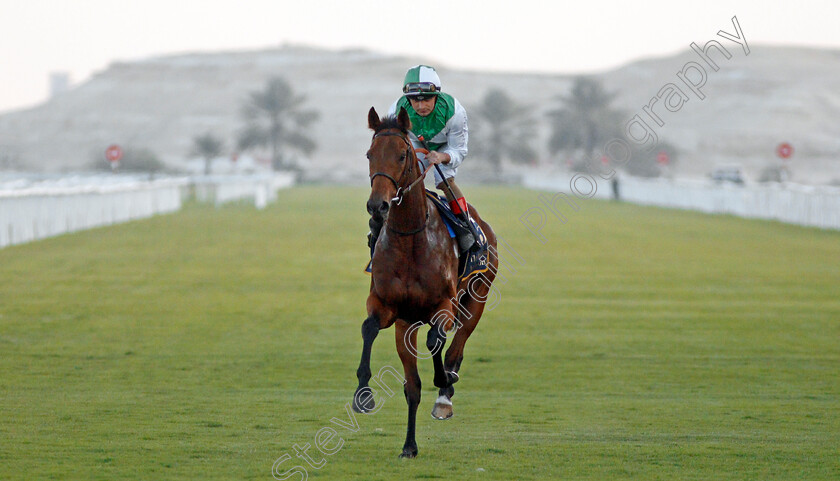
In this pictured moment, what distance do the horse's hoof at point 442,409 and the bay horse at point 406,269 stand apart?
0.36m

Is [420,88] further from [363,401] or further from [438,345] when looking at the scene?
[363,401]

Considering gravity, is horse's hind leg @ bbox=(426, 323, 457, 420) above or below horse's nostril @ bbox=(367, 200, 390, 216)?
below

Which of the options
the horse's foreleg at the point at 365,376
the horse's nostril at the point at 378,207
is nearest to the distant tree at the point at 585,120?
the horse's foreleg at the point at 365,376

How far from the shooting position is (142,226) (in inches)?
1358

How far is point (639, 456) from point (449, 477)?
1.34 metres

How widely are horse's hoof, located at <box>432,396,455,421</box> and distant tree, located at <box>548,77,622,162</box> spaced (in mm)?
102093

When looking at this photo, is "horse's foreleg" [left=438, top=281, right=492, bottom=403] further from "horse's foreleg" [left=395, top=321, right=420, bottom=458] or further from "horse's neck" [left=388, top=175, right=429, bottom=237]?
"horse's neck" [left=388, top=175, right=429, bottom=237]

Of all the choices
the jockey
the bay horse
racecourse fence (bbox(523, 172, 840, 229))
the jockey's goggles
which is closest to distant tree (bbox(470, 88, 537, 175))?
racecourse fence (bbox(523, 172, 840, 229))

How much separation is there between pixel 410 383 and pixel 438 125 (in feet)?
6.61

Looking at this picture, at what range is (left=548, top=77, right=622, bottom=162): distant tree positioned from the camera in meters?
112

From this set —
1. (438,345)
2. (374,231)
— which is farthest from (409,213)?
(438,345)

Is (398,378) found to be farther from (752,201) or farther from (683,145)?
(683,145)

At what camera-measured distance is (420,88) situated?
816cm

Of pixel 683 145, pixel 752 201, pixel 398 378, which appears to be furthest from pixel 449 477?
pixel 683 145
